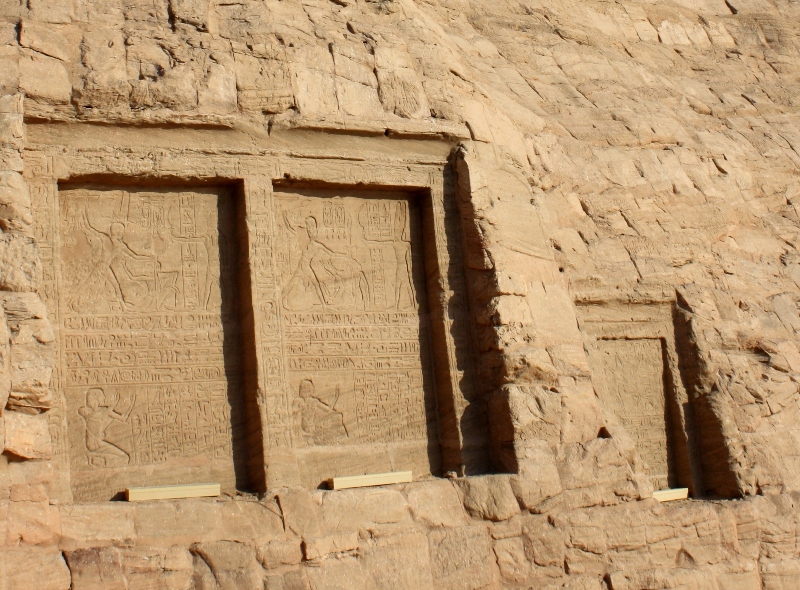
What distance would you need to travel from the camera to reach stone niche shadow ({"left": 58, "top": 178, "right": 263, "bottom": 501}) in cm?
621

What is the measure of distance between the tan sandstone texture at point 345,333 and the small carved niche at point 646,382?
0.02 m

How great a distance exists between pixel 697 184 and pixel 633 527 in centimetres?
353

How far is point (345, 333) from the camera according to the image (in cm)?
695

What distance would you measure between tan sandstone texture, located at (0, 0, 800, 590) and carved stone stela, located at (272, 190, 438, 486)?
2 cm

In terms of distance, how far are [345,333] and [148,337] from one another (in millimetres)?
1331

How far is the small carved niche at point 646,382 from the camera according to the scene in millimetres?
7809

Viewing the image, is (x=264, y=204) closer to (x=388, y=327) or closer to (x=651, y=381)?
(x=388, y=327)

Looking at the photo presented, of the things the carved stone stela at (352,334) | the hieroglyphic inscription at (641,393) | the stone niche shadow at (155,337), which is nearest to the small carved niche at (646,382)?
the hieroglyphic inscription at (641,393)

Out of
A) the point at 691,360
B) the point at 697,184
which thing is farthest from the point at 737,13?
the point at 691,360

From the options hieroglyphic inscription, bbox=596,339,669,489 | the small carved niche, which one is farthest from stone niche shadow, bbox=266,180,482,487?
hieroglyphic inscription, bbox=596,339,669,489

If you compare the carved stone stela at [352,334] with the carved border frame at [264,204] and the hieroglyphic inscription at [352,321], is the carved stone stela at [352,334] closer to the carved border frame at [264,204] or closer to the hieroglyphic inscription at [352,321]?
the hieroglyphic inscription at [352,321]

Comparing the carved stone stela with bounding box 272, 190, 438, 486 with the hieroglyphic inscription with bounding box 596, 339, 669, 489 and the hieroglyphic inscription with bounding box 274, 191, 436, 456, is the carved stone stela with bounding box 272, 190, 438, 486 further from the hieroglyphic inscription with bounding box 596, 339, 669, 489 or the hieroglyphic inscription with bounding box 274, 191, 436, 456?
the hieroglyphic inscription with bounding box 596, 339, 669, 489

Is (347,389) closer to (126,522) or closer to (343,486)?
(343,486)

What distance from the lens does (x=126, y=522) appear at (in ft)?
18.1
